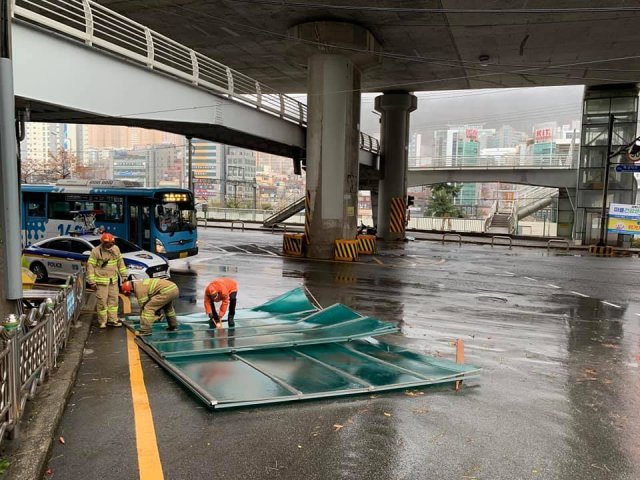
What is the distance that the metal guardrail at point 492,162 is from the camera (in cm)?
3888

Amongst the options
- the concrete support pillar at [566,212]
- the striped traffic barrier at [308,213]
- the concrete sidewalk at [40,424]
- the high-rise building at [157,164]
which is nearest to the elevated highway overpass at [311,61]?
the striped traffic barrier at [308,213]

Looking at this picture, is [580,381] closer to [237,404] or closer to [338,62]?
[237,404]

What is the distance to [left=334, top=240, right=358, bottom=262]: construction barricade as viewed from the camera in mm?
21828

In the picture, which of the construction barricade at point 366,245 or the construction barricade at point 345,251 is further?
the construction barricade at point 366,245

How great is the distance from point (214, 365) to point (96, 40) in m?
9.56

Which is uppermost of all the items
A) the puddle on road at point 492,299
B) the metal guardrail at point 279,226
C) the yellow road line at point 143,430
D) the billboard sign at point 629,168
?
the billboard sign at point 629,168

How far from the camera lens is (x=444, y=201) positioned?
189 ft

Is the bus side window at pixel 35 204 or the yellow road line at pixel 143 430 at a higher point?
the bus side window at pixel 35 204

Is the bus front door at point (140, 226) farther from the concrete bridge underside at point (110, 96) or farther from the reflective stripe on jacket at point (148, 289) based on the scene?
the reflective stripe on jacket at point (148, 289)

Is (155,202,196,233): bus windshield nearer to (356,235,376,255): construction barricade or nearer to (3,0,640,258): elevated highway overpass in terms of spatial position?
(3,0,640,258): elevated highway overpass

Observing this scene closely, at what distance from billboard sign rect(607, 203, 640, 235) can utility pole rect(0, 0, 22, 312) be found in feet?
98.8

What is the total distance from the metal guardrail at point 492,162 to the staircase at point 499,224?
18.6 feet

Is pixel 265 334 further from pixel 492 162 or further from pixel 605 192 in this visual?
pixel 492 162

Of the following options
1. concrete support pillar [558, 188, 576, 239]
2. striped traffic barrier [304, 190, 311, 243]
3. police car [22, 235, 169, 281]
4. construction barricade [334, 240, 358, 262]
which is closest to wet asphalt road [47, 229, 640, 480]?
police car [22, 235, 169, 281]
